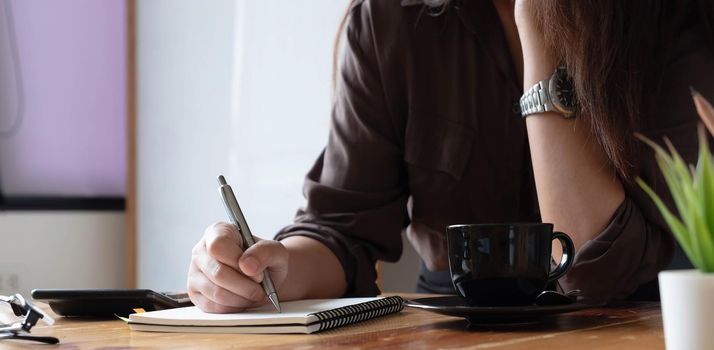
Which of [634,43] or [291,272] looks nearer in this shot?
[291,272]

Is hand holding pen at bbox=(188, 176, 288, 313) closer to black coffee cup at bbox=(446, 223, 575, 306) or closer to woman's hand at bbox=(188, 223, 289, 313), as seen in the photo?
woman's hand at bbox=(188, 223, 289, 313)

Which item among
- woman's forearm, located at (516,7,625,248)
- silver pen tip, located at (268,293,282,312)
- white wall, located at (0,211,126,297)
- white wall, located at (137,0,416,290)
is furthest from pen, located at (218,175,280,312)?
white wall, located at (0,211,126,297)

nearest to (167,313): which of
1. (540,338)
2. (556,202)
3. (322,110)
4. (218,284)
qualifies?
(218,284)

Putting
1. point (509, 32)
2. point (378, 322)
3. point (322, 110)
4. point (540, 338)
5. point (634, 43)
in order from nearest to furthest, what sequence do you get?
1. point (540, 338)
2. point (378, 322)
3. point (634, 43)
4. point (509, 32)
5. point (322, 110)

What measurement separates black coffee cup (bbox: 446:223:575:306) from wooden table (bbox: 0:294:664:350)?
3 centimetres

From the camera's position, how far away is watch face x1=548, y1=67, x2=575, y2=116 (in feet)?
3.81

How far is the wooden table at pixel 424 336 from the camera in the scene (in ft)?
2.41

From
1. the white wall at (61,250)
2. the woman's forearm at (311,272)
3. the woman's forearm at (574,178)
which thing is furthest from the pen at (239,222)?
the white wall at (61,250)

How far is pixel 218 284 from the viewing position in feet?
3.13

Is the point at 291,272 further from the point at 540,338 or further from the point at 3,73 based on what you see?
the point at 3,73

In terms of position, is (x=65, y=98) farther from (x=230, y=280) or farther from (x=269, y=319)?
(x=269, y=319)

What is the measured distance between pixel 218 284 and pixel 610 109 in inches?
21.8

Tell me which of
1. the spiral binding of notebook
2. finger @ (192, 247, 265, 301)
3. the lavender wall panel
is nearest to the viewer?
the spiral binding of notebook

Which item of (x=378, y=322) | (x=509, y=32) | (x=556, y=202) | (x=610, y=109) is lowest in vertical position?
(x=378, y=322)
